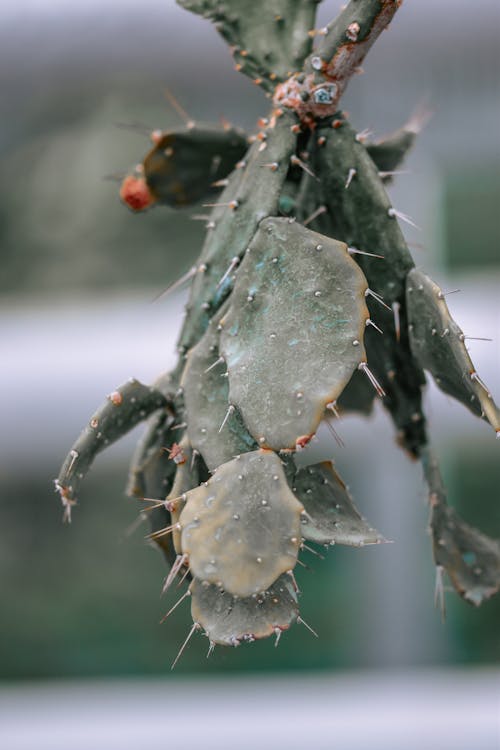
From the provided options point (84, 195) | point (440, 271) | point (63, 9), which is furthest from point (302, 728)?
point (63, 9)

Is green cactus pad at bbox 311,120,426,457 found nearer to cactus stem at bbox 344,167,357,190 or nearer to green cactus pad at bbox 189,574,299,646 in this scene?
cactus stem at bbox 344,167,357,190

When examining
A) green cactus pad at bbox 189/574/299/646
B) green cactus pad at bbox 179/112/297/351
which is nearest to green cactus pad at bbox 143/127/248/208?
green cactus pad at bbox 179/112/297/351

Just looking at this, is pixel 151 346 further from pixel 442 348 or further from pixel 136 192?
pixel 442 348

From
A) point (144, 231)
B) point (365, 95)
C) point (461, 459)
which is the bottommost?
point (461, 459)

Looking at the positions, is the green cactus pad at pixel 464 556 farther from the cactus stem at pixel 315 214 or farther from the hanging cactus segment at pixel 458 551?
the cactus stem at pixel 315 214

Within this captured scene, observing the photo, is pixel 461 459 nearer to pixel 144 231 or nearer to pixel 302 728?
pixel 302 728

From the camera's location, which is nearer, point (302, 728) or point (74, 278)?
point (302, 728)
